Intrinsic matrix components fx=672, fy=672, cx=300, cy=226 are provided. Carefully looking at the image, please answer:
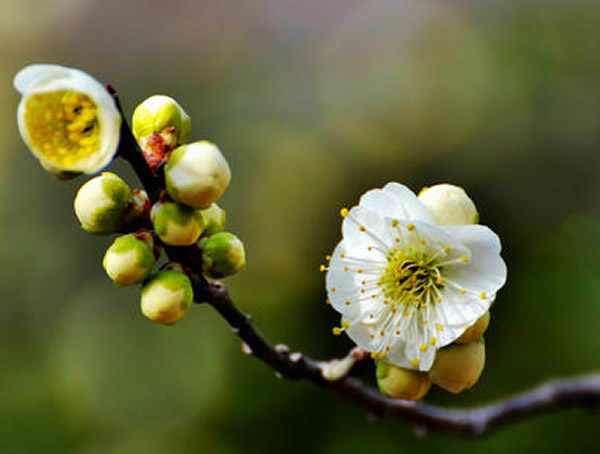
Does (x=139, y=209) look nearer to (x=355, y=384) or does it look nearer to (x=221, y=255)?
(x=221, y=255)

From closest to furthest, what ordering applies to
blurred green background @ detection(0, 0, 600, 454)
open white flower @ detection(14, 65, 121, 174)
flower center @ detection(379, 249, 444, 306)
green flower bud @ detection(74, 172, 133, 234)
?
open white flower @ detection(14, 65, 121, 174) → green flower bud @ detection(74, 172, 133, 234) → flower center @ detection(379, 249, 444, 306) → blurred green background @ detection(0, 0, 600, 454)

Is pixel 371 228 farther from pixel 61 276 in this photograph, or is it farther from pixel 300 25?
pixel 300 25

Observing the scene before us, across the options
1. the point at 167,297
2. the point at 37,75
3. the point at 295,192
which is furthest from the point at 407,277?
the point at 295,192

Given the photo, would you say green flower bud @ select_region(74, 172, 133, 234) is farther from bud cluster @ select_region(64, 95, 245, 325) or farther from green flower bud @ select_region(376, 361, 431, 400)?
green flower bud @ select_region(376, 361, 431, 400)

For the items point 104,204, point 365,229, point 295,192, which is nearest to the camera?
point 104,204

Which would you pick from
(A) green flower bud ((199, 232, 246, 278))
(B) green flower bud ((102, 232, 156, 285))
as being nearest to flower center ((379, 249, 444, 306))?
(A) green flower bud ((199, 232, 246, 278))

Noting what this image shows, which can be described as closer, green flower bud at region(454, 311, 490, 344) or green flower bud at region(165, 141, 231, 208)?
green flower bud at region(165, 141, 231, 208)

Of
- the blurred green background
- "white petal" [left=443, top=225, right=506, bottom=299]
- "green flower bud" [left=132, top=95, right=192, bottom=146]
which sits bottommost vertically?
the blurred green background
